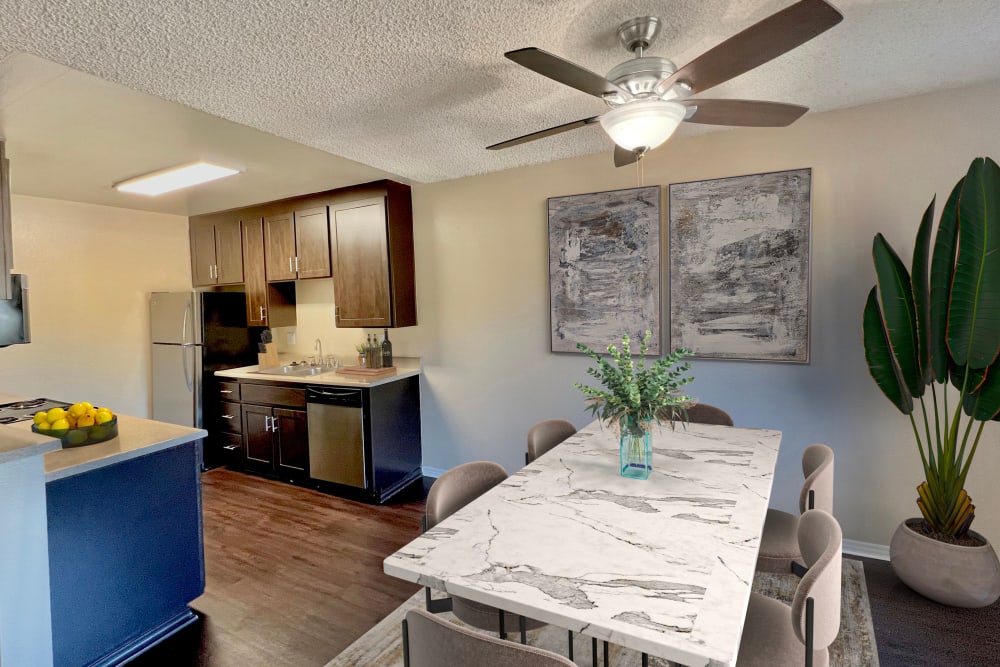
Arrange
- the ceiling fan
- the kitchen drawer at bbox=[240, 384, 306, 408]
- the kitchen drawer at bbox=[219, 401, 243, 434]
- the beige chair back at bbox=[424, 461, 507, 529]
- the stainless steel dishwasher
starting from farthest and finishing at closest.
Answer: the kitchen drawer at bbox=[219, 401, 243, 434] → the kitchen drawer at bbox=[240, 384, 306, 408] → the stainless steel dishwasher → the beige chair back at bbox=[424, 461, 507, 529] → the ceiling fan

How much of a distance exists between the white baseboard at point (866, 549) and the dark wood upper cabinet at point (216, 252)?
5.13 m

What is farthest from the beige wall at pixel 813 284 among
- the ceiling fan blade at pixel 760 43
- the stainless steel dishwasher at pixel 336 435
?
the ceiling fan blade at pixel 760 43

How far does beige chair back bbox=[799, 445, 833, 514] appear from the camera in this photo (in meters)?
1.70

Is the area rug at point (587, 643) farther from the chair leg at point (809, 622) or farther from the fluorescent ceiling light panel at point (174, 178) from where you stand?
the fluorescent ceiling light panel at point (174, 178)

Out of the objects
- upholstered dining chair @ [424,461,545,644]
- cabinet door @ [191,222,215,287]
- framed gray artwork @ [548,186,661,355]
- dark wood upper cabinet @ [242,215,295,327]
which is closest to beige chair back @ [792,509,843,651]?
upholstered dining chair @ [424,461,545,644]

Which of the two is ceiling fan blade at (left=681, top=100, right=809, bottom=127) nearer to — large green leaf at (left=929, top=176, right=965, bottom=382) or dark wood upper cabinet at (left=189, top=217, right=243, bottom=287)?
large green leaf at (left=929, top=176, right=965, bottom=382)

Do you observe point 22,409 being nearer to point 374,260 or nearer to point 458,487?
point 374,260

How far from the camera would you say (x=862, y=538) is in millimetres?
2664

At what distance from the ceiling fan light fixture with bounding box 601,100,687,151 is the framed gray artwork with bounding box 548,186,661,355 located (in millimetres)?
1457

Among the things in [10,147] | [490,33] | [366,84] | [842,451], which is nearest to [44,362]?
[10,147]

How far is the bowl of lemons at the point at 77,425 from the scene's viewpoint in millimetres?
2055

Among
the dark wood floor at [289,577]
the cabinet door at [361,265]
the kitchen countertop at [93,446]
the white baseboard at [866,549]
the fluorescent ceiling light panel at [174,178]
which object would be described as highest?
the fluorescent ceiling light panel at [174,178]

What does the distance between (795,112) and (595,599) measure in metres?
1.71

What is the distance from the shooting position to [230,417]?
4301mm
